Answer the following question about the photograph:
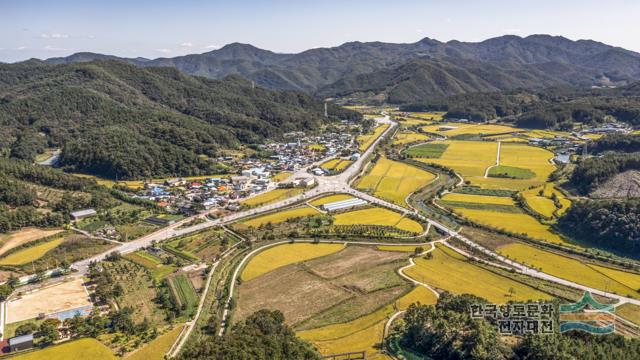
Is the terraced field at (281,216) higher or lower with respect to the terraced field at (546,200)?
lower

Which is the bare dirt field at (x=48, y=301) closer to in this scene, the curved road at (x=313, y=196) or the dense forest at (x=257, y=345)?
the curved road at (x=313, y=196)

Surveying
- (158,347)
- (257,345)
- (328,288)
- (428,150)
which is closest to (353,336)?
(328,288)

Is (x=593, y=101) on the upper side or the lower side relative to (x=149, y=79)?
lower

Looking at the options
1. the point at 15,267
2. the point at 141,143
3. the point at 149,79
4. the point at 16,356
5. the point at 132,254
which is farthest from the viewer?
the point at 149,79

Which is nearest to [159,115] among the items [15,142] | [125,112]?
[125,112]

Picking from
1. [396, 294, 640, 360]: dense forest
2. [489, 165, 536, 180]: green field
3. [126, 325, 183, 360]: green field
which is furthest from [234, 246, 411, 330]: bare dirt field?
[489, 165, 536, 180]: green field

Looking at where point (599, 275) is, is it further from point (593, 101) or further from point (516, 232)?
point (593, 101)

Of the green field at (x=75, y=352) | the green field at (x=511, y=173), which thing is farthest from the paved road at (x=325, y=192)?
the green field at (x=511, y=173)

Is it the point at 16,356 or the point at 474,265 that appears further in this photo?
the point at 474,265
